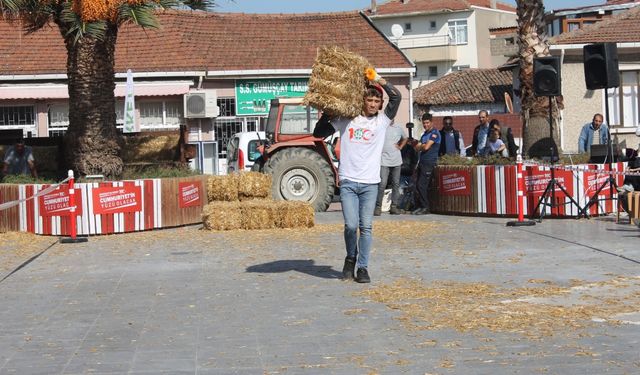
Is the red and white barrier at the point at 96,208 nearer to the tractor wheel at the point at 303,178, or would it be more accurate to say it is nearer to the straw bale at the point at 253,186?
the straw bale at the point at 253,186

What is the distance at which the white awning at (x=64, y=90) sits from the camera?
112 feet

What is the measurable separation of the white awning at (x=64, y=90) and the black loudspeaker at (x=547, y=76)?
17.9m

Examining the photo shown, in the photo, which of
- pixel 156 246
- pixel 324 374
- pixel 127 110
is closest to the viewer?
pixel 324 374

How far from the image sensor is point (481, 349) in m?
7.93

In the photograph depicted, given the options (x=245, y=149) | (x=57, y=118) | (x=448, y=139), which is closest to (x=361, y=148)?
(x=448, y=139)

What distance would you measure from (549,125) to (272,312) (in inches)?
482

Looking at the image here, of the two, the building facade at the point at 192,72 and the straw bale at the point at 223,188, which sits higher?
the building facade at the point at 192,72

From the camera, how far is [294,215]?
17.8m

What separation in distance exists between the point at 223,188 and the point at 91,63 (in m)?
3.12

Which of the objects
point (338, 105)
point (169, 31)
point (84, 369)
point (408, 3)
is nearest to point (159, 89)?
point (169, 31)

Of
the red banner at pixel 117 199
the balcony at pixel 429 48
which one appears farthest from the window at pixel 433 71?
the red banner at pixel 117 199

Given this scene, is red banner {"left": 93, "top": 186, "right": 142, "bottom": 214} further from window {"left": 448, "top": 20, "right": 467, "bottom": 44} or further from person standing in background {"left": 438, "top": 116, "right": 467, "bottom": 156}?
window {"left": 448, "top": 20, "right": 467, "bottom": 44}

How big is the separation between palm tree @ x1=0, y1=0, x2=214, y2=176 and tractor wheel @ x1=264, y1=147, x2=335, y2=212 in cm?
344

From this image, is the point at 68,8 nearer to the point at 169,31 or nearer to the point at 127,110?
the point at 127,110
